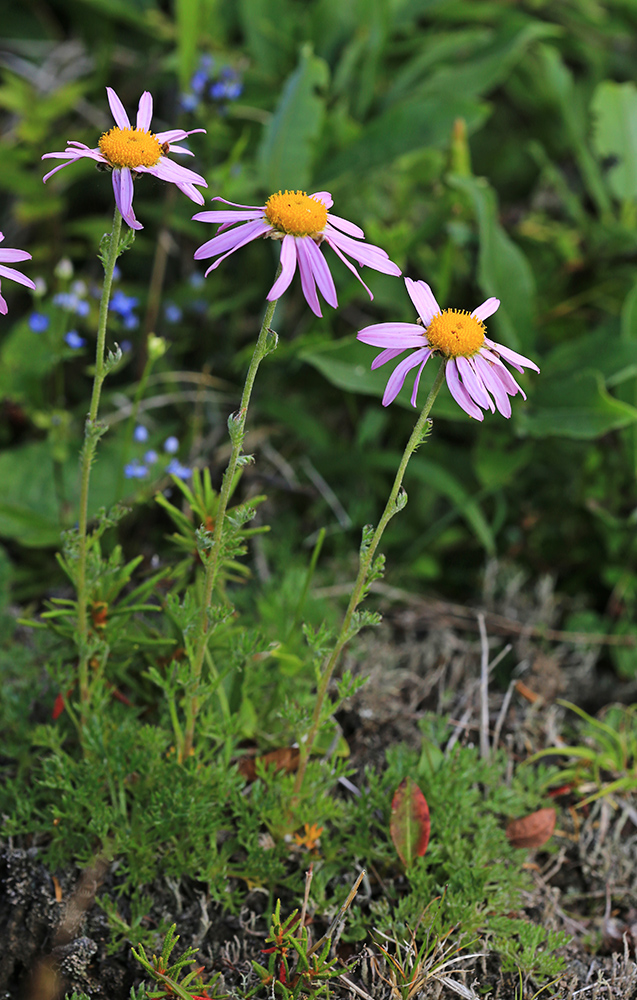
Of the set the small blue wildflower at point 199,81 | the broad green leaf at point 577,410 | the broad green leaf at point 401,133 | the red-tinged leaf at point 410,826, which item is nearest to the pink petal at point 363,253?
the red-tinged leaf at point 410,826

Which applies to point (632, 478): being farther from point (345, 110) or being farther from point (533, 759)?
point (345, 110)

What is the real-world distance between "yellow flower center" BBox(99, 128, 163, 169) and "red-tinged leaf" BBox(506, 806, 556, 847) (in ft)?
4.56

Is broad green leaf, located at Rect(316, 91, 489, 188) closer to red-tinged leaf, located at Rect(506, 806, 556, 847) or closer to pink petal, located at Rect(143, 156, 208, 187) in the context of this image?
pink petal, located at Rect(143, 156, 208, 187)

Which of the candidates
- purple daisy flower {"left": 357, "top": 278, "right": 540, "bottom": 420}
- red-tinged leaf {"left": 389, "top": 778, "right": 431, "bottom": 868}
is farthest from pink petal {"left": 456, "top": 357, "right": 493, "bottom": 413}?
red-tinged leaf {"left": 389, "top": 778, "right": 431, "bottom": 868}

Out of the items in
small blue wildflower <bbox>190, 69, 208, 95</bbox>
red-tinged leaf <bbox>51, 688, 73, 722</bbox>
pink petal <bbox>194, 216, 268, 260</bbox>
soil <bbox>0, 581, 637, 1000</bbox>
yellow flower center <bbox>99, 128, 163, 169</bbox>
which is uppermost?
small blue wildflower <bbox>190, 69, 208, 95</bbox>

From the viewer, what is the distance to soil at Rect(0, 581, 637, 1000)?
1389 millimetres

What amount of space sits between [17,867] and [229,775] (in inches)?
16.0

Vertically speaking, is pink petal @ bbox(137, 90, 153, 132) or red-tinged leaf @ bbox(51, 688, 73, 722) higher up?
pink petal @ bbox(137, 90, 153, 132)

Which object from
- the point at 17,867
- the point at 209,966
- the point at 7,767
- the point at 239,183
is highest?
the point at 239,183

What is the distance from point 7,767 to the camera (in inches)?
63.4

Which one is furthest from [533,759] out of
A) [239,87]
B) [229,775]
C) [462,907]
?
[239,87]

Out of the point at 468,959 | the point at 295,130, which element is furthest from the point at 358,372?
the point at 468,959

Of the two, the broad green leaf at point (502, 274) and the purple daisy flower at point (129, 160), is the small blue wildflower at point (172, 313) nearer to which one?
the broad green leaf at point (502, 274)

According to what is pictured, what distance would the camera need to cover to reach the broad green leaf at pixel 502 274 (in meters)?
2.38
